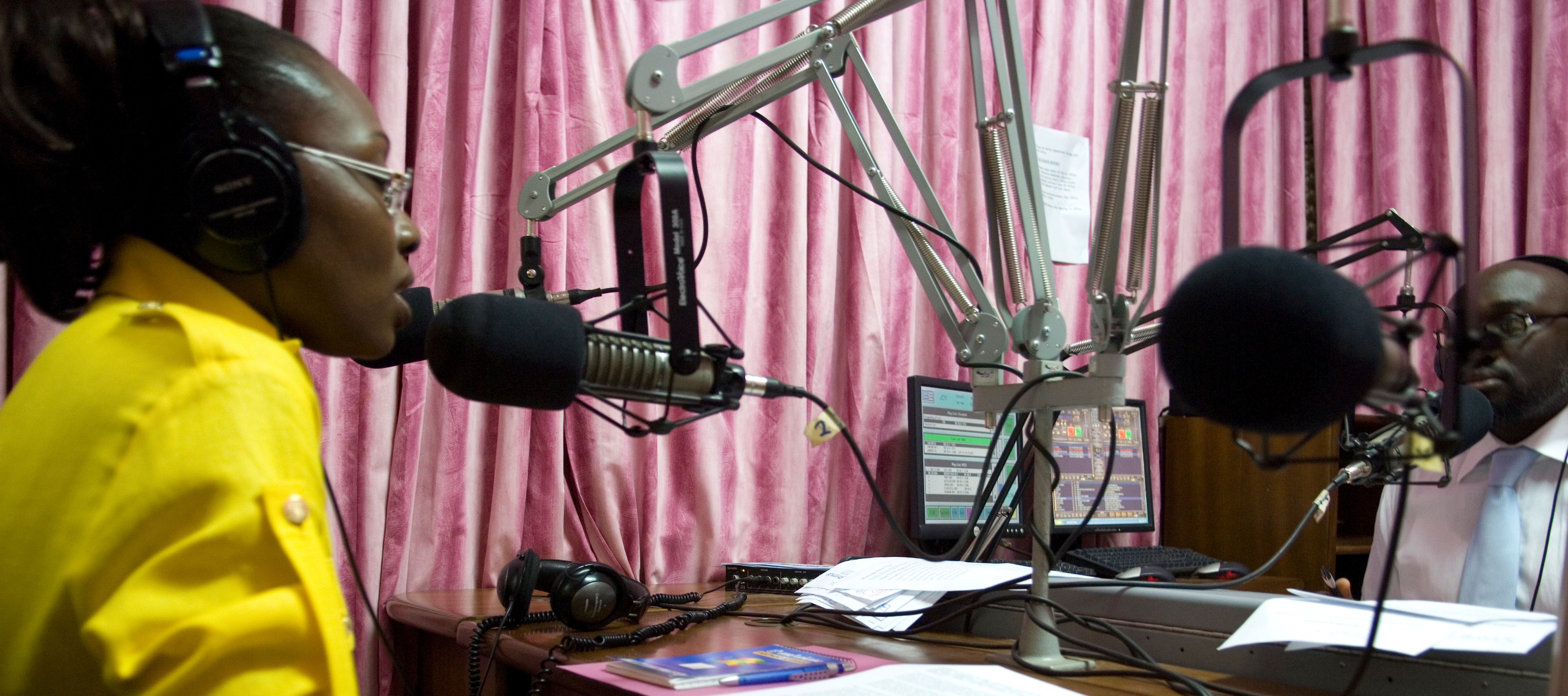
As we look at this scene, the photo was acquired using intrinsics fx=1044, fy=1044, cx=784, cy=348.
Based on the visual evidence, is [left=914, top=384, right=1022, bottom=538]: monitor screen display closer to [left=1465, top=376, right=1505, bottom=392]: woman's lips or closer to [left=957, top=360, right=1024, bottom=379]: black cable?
[left=1465, top=376, right=1505, bottom=392]: woman's lips

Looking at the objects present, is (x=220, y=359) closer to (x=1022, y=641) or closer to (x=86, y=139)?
(x=86, y=139)

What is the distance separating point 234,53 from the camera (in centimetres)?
68

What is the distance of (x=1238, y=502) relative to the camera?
7.22ft

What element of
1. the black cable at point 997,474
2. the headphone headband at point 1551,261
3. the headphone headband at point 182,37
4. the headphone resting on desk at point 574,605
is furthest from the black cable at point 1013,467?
the headphone headband at point 1551,261

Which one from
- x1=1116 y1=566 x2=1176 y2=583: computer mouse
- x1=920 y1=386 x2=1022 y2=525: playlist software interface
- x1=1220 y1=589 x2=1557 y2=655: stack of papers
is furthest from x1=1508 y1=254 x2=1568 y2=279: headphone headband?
x1=1220 y1=589 x2=1557 y2=655: stack of papers

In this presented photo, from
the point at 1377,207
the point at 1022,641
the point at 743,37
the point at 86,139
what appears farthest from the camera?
the point at 1377,207

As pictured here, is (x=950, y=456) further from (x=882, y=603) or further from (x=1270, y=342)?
(x=1270, y=342)

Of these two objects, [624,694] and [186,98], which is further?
[624,694]

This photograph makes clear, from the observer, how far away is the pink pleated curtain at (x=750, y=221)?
1.52m

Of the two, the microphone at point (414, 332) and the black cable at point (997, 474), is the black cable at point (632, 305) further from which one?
the black cable at point (997, 474)

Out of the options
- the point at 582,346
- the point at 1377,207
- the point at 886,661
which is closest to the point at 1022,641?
the point at 886,661

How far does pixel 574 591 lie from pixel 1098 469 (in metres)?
1.38

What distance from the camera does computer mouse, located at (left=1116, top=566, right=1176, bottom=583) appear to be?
1.67 m

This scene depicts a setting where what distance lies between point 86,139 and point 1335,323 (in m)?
0.67
